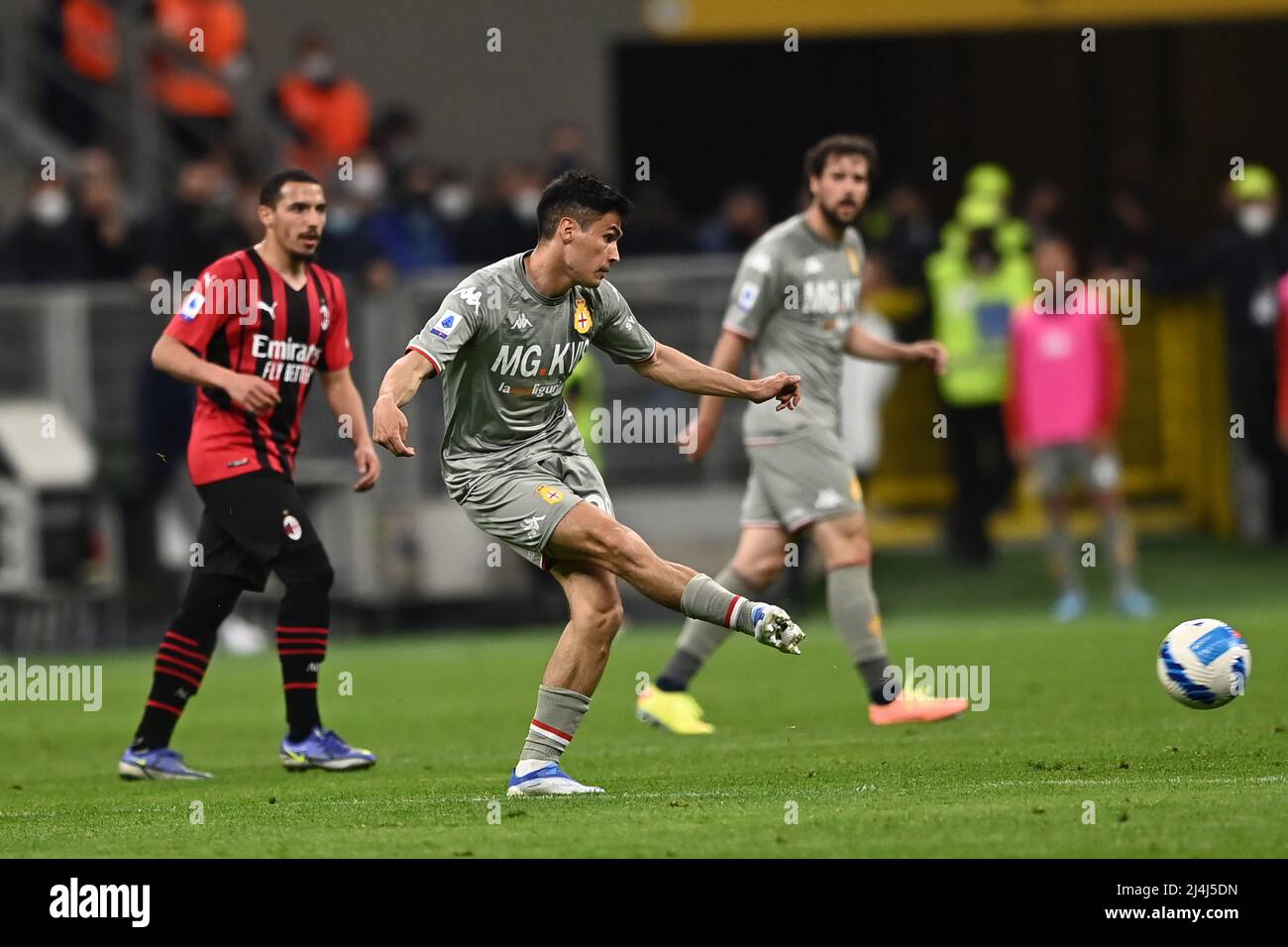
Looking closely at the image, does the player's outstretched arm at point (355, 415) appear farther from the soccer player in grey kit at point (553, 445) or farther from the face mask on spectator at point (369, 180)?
the face mask on spectator at point (369, 180)

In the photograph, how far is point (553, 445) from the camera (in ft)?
A: 27.2

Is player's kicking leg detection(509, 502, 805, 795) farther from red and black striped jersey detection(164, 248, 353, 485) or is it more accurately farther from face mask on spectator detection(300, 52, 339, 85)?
face mask on spectator detection(300, 52, 339, 85)

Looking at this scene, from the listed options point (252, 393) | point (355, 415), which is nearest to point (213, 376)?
point (252, 393)

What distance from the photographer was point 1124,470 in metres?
19.2

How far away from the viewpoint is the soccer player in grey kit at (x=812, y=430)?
1026 cm

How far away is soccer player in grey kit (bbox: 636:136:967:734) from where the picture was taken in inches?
404


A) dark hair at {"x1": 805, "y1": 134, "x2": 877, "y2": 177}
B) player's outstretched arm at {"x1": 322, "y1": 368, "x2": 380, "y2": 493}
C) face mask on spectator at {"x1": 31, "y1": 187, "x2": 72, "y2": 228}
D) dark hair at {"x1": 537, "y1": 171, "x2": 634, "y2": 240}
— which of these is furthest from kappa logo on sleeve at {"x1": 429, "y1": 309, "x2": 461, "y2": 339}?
face mask on spectator at {"x1": 31, "y1": 187, "x2": 72, "y2": 228}

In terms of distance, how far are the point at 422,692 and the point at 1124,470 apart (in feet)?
26.6

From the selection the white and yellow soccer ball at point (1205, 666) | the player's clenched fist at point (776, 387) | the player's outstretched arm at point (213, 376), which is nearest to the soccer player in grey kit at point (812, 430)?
the white and yellow soccer ball at point (1205, 666)

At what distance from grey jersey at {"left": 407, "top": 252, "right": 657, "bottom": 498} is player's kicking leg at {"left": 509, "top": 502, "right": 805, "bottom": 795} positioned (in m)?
0.42

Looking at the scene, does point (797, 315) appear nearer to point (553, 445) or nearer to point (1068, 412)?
Answer: point (553, 445)

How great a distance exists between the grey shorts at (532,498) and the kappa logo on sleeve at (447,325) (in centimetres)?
57

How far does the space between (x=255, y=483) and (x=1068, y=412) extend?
8272mm
